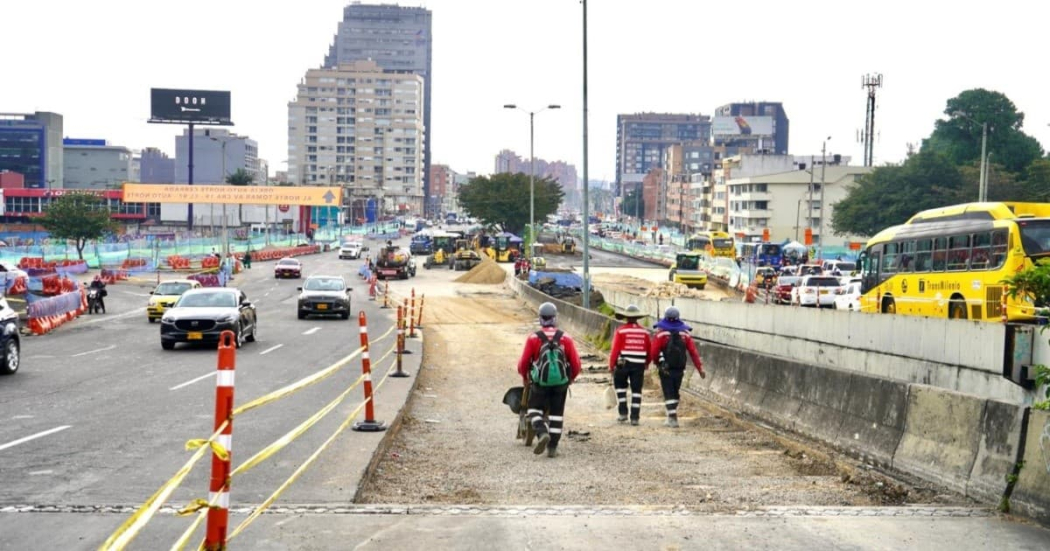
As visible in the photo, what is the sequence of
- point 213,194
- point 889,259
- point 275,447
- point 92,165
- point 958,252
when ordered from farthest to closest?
1. point 92,165
2. point 213,194
3. point 889,259
4. point 958,252
5. point 275,447

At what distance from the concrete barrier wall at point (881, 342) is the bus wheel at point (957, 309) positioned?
14.3ft

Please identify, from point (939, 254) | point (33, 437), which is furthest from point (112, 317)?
point (33, 437)

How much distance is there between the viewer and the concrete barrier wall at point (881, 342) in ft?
55.4

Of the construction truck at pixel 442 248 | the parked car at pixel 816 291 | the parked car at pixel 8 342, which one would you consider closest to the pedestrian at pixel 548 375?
the parked car at pixel 8 342

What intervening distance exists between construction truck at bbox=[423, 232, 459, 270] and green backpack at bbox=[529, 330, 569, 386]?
249 feet

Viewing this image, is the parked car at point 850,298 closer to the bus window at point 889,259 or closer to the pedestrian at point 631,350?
the bus window at point 889,259

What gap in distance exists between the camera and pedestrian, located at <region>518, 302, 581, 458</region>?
12.4 m

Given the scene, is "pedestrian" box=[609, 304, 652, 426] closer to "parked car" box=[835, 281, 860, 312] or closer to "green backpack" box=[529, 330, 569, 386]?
"green backpack" box=[529, 330, 569, 386]

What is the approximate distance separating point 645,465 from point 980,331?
24.8 ft

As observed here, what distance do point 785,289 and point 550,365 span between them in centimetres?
3934

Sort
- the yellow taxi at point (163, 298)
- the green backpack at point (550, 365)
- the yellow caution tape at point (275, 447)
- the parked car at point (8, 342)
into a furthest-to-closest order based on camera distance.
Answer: the yellow taxi at point (163, 298) → the parked car at point (8, 342) → the green backpack at point (550, 365) → the yellow caution tape at point (275, 447)

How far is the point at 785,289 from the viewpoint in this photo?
50.1 meters

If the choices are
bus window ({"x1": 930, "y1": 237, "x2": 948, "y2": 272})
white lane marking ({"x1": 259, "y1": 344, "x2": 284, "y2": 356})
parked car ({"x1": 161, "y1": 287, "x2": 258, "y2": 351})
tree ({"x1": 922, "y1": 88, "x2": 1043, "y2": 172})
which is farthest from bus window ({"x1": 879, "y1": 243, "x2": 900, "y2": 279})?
tree ({"x1": 922, "y1": 88, "x2": 1043, "y2": 172})

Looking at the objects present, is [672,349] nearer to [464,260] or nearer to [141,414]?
[141,414]
